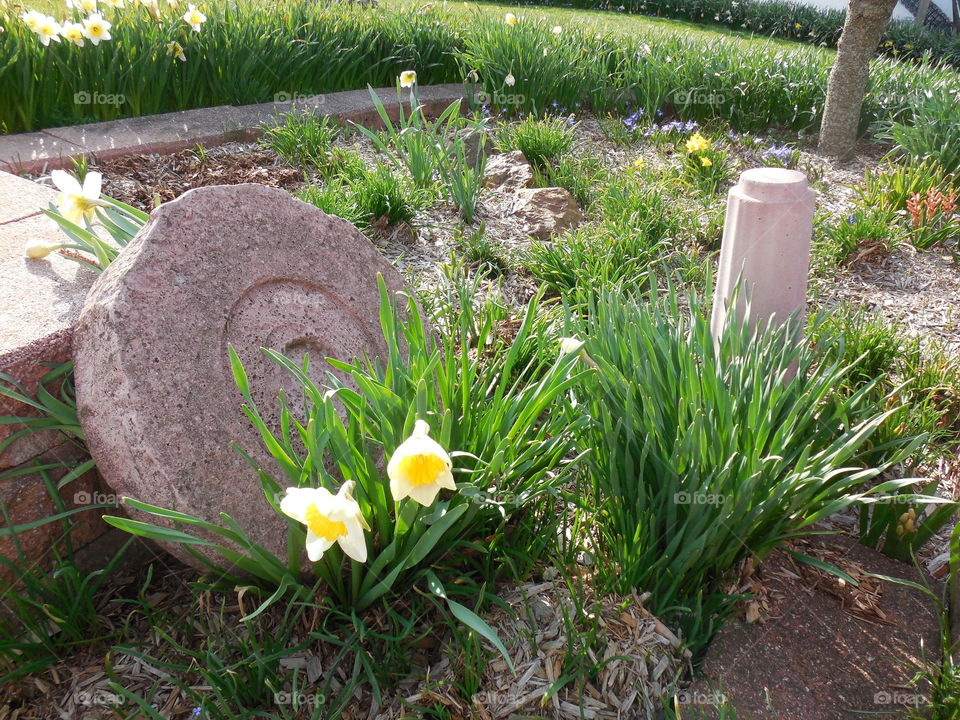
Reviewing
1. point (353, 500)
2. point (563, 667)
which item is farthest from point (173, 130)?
point (563, 667)

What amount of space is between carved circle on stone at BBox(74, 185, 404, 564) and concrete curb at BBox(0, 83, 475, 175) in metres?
2.19

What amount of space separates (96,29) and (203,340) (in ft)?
9.69

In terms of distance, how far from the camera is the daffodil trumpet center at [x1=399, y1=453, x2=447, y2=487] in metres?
1.47

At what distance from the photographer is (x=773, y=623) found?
207cm

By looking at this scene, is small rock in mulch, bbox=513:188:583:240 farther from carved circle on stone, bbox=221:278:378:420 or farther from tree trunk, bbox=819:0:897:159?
tree trunk, bbox=819:0:897:159

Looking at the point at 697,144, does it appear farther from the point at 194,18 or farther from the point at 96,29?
the point at 96,29

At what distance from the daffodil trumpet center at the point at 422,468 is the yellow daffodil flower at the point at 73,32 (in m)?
3.74

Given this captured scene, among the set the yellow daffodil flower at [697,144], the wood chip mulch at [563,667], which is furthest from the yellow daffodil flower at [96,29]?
the wood chip mulch at [563,667]

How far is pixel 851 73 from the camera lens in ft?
16.4

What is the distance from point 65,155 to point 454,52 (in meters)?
2.81

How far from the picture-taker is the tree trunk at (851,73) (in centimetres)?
486

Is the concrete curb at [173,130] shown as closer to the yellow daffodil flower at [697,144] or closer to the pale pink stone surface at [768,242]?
the yellow daffodil flower at [697,144]

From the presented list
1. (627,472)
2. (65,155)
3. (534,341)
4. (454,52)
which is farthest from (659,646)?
(454,52)

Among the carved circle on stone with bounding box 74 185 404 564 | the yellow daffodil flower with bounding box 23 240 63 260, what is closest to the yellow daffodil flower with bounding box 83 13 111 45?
the yellow daffodil flower with bounding box 23 240 63 260
